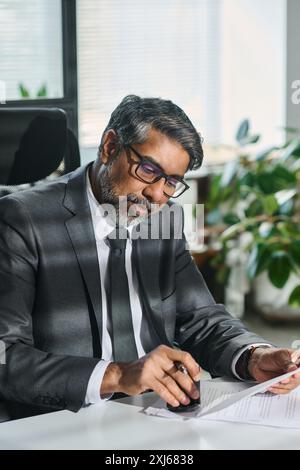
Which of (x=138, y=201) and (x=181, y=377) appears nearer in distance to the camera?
(x=181, y=377)

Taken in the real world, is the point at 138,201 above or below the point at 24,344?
above

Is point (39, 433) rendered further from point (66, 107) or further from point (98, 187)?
point (66, 107)

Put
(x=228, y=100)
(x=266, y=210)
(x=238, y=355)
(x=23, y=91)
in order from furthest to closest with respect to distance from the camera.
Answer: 1. (x=228, y=100)
2. (x=266, y=210)
3. (x=23, y=91)
4. (x=238, y=355)

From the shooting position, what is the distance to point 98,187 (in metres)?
1.96

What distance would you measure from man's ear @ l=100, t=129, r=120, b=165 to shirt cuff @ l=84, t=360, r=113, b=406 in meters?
0.54

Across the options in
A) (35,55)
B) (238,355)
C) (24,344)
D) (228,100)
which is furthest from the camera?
(228,100)

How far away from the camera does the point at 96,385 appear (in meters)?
1.59

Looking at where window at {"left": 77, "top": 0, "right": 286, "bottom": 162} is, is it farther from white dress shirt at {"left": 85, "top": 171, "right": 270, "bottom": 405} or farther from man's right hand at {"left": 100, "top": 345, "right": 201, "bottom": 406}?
man's right hand at {"left": 100, "top": 345, "right": 201, "bottom": 406}

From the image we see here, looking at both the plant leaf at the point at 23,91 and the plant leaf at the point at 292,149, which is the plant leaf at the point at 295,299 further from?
the plant leaf at the point at 23,91

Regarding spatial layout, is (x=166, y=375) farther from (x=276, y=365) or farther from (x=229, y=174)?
(x=229, y=174)

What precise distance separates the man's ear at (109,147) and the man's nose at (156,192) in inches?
4.8

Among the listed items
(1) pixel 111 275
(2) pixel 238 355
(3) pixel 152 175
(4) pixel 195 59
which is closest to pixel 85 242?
(1) pixel 111 275

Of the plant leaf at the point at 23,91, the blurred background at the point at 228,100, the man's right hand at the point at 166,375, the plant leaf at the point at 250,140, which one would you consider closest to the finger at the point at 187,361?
the man's right hand at the point at 166,375

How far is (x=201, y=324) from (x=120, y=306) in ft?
0.75
